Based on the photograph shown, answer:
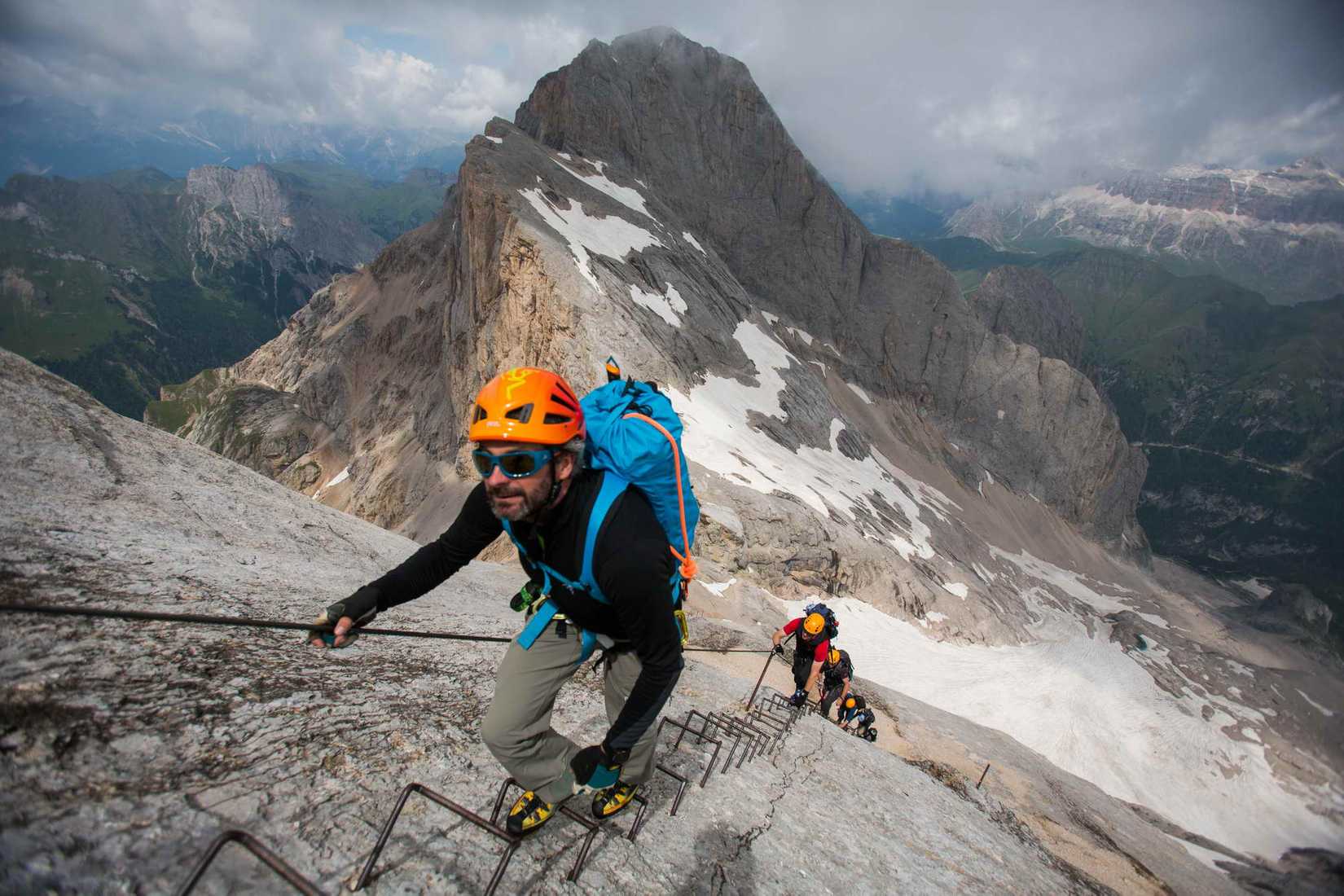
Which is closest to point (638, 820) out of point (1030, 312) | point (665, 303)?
point (665, 303)

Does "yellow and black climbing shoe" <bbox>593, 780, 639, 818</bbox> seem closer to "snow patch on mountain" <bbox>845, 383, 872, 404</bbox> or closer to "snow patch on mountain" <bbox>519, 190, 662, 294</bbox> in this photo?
"snow patch on mountain" <bbox>519, 190, 662, 294</bbox>

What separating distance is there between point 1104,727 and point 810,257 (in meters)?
66.5

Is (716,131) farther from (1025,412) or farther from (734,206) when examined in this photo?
(1025,412)

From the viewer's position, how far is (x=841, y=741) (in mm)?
10016

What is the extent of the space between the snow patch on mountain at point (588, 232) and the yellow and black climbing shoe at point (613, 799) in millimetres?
35083

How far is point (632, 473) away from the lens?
3.88 meters

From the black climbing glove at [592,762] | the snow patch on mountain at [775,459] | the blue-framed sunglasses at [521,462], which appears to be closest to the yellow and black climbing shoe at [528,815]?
the black climbing glove at [592,762]

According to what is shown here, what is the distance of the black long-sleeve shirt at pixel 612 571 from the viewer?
3.69 metres

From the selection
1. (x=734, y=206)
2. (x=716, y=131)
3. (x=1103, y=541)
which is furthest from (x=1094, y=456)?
(x=716, y=131)

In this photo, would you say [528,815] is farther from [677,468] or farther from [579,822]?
[677,468]

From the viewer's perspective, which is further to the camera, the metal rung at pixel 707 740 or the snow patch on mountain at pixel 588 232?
the snow patch on mountain at pixel 588 232

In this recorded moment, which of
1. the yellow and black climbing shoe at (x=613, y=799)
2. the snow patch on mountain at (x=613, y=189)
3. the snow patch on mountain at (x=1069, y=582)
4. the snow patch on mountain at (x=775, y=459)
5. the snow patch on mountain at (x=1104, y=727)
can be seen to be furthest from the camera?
the snow patch on mountain at (x=1069, y=582)

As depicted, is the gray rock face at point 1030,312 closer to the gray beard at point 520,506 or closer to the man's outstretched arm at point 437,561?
the man's outstretched arm at point 437,561

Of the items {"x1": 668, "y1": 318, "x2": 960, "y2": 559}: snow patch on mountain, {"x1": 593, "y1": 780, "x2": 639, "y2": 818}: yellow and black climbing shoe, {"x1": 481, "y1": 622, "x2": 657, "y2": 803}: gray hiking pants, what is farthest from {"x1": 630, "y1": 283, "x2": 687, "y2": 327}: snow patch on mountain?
{"x1": 481, "y1": 622, "x2": 657, "y2": 803}: gray hiking pants
